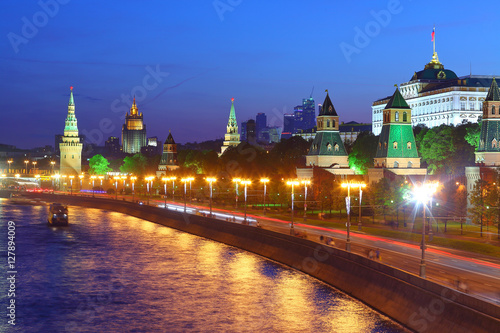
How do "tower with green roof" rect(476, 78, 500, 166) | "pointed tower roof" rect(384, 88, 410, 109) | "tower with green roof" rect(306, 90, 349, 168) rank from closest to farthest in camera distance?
"tower with green roof" rect(476, 78, 500, 166), "pointed tower roof" rect(384, 88, 410, 109), "tower with green roof" rect(306, 90, 349, 168)

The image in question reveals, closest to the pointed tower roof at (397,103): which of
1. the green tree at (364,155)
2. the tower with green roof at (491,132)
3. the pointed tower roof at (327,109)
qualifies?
the tower with green roof at (491,132)

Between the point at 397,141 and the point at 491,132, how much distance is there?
2140cm

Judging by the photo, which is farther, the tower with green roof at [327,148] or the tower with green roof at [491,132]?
the tower with green roof at [327,148]

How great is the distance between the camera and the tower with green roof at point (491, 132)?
116m

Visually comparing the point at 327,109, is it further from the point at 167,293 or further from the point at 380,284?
the point at 380,284

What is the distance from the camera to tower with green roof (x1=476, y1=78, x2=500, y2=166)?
116 m

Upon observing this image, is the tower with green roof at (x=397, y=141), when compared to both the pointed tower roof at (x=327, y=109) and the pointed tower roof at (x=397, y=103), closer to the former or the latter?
the pointed tower roof at (x=397, y=103)

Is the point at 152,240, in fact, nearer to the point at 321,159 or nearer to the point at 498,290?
the point at 498,290

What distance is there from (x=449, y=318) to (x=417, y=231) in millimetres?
47950

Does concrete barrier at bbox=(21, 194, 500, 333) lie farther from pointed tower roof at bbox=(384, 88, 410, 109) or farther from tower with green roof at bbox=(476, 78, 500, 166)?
pointed tower roof at bbox=(384, 88, 410, 109)

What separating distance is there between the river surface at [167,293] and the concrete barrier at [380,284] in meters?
0.99

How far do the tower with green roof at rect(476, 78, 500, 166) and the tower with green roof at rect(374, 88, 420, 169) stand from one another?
59.3 feet

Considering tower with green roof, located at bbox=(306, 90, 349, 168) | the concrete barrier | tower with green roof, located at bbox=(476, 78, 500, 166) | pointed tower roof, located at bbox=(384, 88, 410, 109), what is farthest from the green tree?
the concrete barrier

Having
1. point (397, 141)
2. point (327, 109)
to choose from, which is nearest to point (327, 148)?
point (327, 109)
